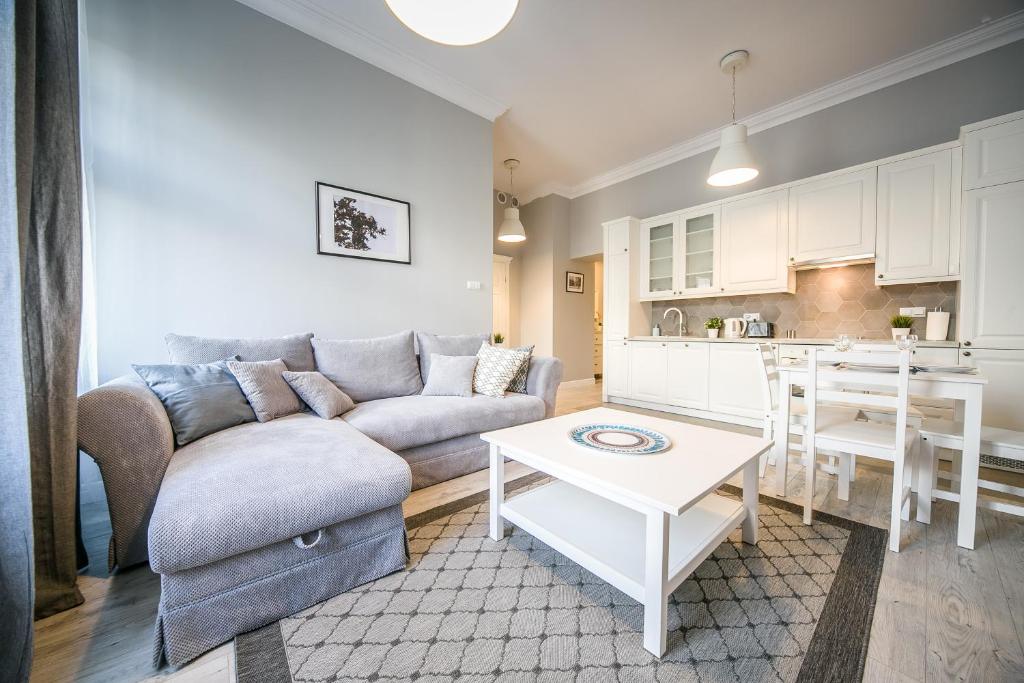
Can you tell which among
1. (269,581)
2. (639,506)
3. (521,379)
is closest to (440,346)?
(521,379)

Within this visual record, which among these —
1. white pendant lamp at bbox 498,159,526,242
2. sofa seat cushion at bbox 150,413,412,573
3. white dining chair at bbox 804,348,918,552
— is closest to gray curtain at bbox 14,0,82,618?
sofa seat cushion at bbox 150,413,412,573

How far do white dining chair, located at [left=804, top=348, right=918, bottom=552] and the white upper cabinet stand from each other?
1826mm

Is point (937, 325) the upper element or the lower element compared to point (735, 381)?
upper

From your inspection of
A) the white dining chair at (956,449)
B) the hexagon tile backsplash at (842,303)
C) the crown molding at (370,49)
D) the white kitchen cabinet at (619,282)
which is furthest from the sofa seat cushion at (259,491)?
the hexagon tile backsplash at (842,303)

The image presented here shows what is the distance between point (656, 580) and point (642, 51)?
11.7 ft

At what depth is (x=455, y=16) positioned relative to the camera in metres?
1.32

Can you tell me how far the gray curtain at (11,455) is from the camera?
847 millimetres

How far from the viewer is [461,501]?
192 centimetres

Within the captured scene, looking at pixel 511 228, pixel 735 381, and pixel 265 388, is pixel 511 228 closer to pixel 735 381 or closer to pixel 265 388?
pixel 735 381

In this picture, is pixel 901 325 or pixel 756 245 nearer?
pixel 901 325

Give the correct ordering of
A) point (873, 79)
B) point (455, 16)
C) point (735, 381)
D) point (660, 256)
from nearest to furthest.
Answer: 1. point (455, 16)
2. point (873, 79)
3. point (735, 381)
4. point (660, 256)

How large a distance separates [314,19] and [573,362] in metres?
4.75

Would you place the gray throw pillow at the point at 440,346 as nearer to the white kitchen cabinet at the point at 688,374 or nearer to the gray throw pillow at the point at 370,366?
the gray throw pillow at the point at 370,366

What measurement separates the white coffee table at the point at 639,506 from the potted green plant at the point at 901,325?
8.27 feet
